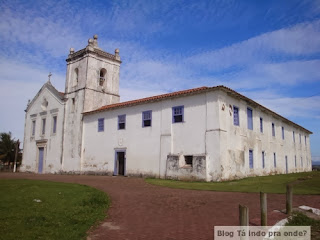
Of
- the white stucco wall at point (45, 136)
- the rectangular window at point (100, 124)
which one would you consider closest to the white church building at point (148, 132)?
the rectangular window at point (100, 124)

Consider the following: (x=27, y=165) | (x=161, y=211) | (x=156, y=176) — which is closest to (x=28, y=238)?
(x=161, y=211)

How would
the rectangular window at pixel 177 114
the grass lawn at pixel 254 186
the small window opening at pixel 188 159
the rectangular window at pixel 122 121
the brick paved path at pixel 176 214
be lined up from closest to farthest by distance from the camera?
the brick paved path at pixel 176 214 → the grass lawn at pixel 254 186 → the small window opening at pixel 188 159 → the rectangular window at pixel 177 114 → the rectangular window at pixel 122 121

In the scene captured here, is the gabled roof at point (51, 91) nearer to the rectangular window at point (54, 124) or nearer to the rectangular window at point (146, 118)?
the rectangular window at point (54, 124)

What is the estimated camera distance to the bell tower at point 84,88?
84.7 feet

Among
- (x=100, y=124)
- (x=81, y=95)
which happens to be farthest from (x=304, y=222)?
(x=81, y=95)

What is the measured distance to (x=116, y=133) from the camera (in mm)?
22469

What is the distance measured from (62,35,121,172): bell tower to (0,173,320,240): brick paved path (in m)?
→ 15.8

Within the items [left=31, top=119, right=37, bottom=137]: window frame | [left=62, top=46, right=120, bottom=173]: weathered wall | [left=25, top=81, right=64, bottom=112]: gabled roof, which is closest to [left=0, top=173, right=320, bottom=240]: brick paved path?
[left=62, top=46, right=120, bottom=173]: weathered wall

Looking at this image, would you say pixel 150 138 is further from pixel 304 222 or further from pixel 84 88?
pixel 304 222

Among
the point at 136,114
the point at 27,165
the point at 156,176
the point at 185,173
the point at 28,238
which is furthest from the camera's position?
the point at 27,165

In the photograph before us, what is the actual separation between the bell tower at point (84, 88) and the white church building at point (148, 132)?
0.30 ft

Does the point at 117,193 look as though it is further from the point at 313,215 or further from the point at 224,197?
the point at 313,215

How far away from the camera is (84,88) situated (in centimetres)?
2591

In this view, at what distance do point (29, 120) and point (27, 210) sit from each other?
89.0 feet
